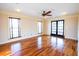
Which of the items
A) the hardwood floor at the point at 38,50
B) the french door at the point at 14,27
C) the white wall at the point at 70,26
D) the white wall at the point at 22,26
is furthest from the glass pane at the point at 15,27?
the white wall at the point at 70,26

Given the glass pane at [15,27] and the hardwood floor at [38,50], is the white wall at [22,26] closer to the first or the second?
the glass pane at [15,27]

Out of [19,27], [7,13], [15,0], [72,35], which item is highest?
[7,13]

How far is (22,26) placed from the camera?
812cm

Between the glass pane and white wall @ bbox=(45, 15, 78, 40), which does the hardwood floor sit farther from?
white wall @ bbox=(45, 15, 78, 40)

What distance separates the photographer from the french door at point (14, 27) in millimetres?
7109

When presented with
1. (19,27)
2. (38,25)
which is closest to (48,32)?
(38,25)

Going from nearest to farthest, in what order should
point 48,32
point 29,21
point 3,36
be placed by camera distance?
1. point 3,36
2. point 29,21
3. point 48,32

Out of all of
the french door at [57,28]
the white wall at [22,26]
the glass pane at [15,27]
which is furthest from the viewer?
the french door at [57,28]

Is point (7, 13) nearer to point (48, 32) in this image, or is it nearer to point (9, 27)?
point (9, 27)

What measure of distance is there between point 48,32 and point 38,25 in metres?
1.58

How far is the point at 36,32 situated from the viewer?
33.4 ft

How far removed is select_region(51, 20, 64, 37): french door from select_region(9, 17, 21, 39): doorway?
4.33 metres

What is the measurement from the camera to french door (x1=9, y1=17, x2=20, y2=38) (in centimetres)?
711

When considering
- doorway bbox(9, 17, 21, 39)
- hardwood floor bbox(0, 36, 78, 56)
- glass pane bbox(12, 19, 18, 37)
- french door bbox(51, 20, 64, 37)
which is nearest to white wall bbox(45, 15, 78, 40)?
french door bbox(51, 20, 64, 37)
